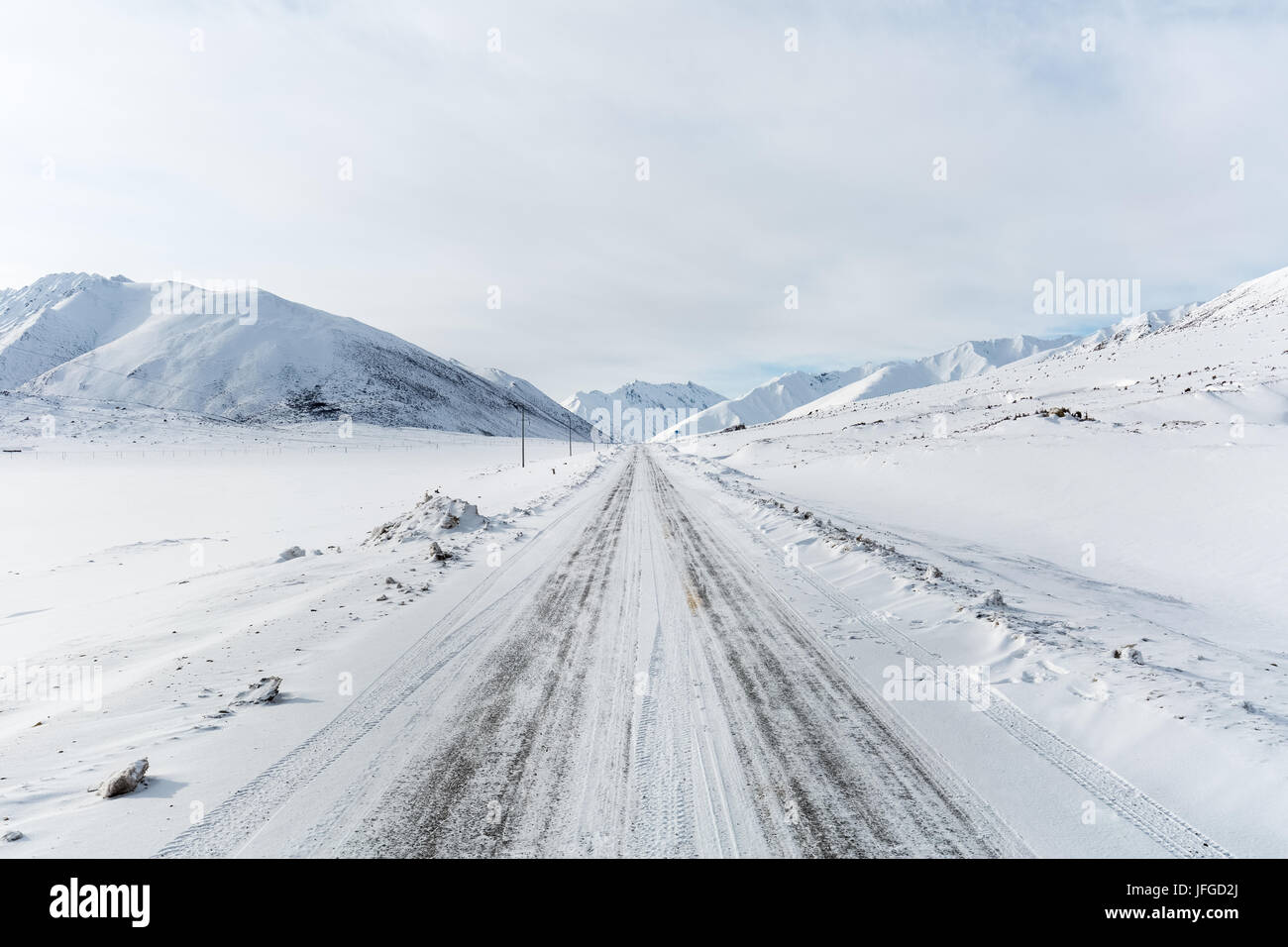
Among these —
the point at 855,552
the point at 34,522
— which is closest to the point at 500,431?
the point at 34,522

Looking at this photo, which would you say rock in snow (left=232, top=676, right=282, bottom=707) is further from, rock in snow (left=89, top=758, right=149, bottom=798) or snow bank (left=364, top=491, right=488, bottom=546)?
snow bank (left=364, top=491, right=488, bottom=546)

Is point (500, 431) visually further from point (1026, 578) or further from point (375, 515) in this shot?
point (1026, 578)

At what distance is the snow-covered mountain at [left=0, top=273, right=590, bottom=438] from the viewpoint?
409 feet

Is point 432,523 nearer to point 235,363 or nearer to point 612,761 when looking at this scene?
point 612,761

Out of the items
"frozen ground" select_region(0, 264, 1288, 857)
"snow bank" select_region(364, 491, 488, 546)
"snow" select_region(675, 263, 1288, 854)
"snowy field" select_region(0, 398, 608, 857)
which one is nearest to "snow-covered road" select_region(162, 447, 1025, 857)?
"frozen ground" select_region(0, 264, 1288, 857)

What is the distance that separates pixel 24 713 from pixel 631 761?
6.96 m

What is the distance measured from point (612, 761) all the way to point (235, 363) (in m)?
165

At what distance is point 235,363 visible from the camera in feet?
443

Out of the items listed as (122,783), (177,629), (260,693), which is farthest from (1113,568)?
(177,629)

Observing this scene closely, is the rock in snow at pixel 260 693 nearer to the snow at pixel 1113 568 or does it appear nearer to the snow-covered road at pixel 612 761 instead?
the snow-covered road at pixel 612 761

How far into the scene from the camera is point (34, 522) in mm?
23859
